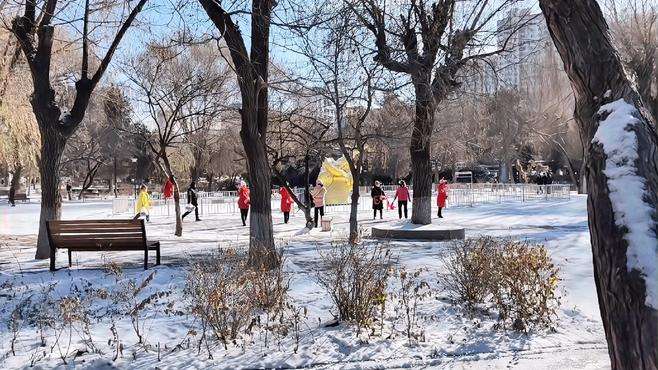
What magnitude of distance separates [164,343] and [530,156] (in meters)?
56.3

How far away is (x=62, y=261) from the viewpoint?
1021 centimetres

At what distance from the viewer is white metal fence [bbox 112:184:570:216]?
93.6 ft

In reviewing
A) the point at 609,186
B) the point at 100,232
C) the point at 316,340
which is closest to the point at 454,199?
the point at 100,232

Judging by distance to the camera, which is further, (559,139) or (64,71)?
(559,139)

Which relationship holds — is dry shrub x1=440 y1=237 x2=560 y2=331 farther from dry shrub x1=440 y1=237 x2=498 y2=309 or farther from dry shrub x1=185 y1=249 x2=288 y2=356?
dry shrub x1=185 y1=249 x2=288 y2=356

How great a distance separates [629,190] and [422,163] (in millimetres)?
13141

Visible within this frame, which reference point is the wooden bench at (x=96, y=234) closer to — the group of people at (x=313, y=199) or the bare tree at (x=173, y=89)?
the bare tree at (x=173, y=89)

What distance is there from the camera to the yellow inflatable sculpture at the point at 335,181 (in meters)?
31.0

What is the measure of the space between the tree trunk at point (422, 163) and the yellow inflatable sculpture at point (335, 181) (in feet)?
48.0

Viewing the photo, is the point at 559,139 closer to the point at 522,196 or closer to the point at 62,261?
the point at 522,196

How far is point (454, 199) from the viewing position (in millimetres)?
32719

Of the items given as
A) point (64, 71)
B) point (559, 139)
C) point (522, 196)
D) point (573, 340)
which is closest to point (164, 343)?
point (573, 340)

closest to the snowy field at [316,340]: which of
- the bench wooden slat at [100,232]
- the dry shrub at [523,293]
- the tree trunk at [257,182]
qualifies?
the dry shrub at [523,293]

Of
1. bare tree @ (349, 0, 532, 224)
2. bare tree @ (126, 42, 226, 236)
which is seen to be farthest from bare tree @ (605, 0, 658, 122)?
bare tree @ (126, 42, 226, 236)
